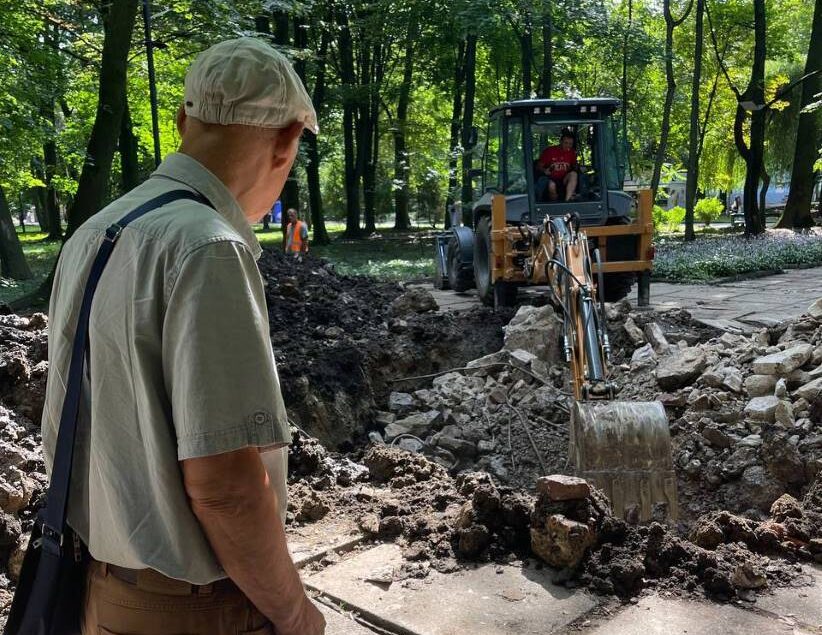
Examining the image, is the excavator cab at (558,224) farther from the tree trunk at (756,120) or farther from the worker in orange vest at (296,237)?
the tree trunk at (756,120)

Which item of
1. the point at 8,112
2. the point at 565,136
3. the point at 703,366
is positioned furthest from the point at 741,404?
the point at 8,112

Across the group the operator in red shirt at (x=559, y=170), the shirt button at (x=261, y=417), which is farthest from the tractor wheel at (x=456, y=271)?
the shirt button at (x=261, y=417)

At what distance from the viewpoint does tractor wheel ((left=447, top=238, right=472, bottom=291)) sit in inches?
457

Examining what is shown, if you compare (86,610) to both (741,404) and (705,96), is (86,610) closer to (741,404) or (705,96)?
(741,404)

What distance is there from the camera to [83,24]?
11578 millimetres

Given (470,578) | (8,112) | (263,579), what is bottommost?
(470,578)

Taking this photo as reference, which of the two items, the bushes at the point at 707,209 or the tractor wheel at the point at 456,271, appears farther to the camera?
the bushes at the point at 707,209

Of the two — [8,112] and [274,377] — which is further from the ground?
[8,112]

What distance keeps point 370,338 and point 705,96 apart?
23.3 m

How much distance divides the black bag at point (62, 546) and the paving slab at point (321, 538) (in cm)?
196

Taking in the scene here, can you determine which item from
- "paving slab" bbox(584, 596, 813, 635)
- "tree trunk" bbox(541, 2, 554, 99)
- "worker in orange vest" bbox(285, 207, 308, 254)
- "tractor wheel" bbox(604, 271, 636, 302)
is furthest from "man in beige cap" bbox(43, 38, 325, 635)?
"tree trunk" bbox(541, 2, 554, 99)

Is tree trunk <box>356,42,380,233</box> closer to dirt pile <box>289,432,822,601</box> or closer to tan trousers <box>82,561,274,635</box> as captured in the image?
dirt pile <box>289,432,822,601</box>

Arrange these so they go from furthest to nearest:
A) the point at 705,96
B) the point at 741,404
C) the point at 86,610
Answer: the point at 705,96 < the point at 741,404 < the point at 86,610

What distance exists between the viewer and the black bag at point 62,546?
4.41ft
